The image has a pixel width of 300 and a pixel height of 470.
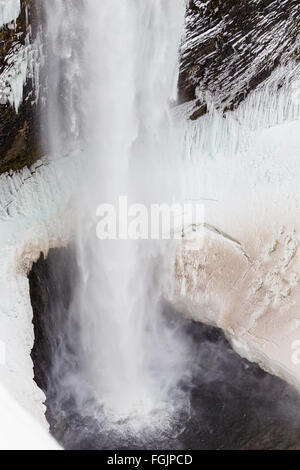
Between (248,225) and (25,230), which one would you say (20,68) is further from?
(248,225)

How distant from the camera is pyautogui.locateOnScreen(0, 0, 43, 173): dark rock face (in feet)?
13.3

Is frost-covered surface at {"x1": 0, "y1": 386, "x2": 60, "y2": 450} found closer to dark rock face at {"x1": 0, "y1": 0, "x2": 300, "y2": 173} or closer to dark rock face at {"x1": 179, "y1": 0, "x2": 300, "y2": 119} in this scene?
dark rock face at {"x1": 0, "y1": 0, "x2": 300, "y2": 173}

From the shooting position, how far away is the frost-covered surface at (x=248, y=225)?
475cm

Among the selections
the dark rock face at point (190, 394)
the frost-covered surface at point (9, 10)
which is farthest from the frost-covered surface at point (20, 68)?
the dark rock face at point (190, 394)

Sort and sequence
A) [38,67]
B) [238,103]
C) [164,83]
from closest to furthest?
[38,67] < [164,83] < [238,103]

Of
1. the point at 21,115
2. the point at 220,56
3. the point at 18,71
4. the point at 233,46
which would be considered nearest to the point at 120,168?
the point at 21,115

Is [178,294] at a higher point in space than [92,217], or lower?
lower

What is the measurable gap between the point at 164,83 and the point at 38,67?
41.6 inches

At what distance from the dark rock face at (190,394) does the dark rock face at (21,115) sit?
3.09 ft

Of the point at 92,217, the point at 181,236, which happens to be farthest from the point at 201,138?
the point at 92,217

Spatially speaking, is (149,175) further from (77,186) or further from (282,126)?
(282,126)

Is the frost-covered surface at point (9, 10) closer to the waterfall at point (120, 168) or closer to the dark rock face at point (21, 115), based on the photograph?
the dark rock face at point (21, 115)

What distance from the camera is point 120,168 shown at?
4.77 metres

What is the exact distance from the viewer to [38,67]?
169 inches
